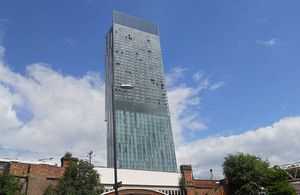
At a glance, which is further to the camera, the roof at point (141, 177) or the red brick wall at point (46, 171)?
the roof at point (141, 177)

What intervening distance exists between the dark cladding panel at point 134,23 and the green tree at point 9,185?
124m

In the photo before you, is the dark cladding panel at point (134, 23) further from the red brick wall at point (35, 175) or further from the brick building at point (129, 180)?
the red brick wall at point (35, 175)

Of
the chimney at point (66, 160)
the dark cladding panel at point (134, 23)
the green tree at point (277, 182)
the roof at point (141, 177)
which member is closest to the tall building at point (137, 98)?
the dark cladding panel at point (134, 23)

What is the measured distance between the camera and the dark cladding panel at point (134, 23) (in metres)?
146

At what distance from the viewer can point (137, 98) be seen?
12469cm

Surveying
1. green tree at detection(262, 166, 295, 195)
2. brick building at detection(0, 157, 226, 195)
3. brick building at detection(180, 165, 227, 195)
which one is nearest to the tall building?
brick building at detection(180, 165, 227, 195)

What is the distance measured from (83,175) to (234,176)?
30452 mm

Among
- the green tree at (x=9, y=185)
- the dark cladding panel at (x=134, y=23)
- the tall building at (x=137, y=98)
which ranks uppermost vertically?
the dark cladding panel at (x=134, y=23)

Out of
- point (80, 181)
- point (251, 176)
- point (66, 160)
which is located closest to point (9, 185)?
point (80, 181)

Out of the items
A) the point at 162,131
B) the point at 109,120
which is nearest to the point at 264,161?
the point at 162,131

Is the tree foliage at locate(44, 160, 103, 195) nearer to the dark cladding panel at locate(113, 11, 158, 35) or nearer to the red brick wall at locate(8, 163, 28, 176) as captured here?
the red brick wall at locate(8, 163, 28, 176)

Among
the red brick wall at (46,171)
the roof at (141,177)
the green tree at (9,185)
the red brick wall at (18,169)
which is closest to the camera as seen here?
the green tree at (9,185)

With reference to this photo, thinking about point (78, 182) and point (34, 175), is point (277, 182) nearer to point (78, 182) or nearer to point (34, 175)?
point (78, 182)

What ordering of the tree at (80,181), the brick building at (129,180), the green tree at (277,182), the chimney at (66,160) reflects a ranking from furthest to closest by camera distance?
1. the green tree at (277,182)
2. the chimney at (66,160)
3. the brick building at (129,180)
4. the tree at (80,181)
